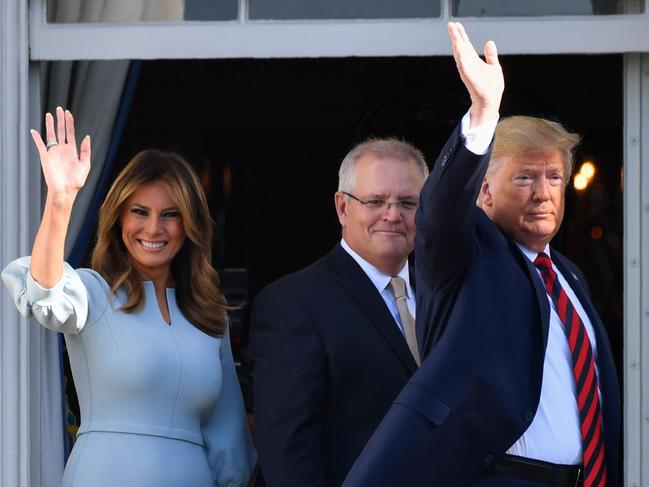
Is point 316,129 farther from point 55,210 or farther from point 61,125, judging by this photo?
point 55,210

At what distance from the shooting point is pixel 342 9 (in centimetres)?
354

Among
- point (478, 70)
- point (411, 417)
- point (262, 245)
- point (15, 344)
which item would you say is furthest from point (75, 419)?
point (262, 245)

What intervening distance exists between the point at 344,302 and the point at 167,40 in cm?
103

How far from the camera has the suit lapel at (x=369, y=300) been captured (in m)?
3.06

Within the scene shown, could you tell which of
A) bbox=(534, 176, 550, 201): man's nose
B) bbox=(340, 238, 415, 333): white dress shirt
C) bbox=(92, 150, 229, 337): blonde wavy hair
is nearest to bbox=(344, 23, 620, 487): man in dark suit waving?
bbox=(534, 176, 550, 201): man's nose

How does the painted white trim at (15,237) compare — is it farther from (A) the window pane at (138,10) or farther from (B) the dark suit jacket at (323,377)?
(B) the dark suit jacket at (323,377)

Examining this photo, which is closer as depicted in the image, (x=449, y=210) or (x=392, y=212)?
(x=449, y=210)

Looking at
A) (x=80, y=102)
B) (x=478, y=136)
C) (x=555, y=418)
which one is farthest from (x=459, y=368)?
(x=80, y=102)

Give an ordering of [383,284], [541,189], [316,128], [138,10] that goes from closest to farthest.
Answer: [541,189]
[383,284]
[138,10]
[316,128]

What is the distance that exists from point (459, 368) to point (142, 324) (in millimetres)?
977

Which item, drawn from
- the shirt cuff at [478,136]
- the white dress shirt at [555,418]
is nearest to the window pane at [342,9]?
the shirt cuff at [478,136]

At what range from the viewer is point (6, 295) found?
3484mm

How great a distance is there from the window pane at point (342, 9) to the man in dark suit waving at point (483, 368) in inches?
38.1

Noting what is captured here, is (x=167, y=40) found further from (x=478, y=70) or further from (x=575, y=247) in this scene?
(x=575, y=247)
